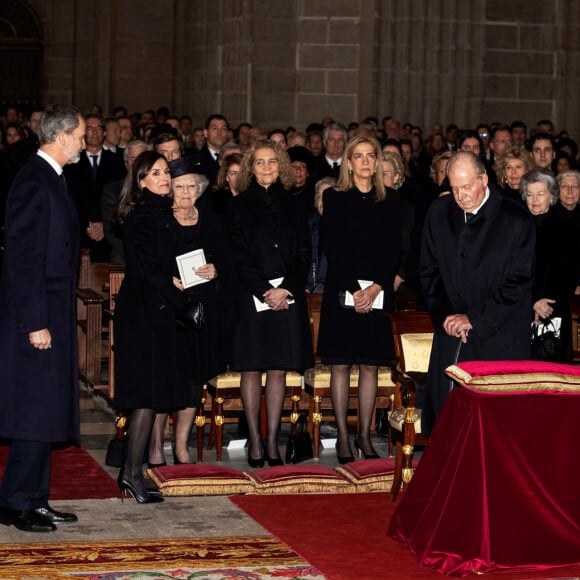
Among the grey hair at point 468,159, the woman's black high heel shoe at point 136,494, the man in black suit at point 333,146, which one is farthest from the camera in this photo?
the man in black suit at point 333,146

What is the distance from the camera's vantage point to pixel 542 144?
11.7 metres

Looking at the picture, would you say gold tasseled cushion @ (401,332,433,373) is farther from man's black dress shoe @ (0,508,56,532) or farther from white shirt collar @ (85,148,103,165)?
white shirt collar @ (85,148,103,165)

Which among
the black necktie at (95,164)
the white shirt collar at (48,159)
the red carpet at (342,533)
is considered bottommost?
the red carpet at (342,533)

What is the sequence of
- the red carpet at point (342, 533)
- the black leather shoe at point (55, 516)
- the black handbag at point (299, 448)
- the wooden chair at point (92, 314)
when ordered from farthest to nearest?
1. the wooden chair at point (92, 314)
2. the black handbag at point (299, 448)
3. the black leather shoe at point (55, 516)
4. the red carpet at point (342, 533)

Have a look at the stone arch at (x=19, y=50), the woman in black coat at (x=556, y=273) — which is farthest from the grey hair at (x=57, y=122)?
the stone arch at (x=19, y=50)

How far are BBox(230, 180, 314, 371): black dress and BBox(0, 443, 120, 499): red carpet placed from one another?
107 centimetres

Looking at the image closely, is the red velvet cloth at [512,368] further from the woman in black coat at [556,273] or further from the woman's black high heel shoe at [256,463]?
the woman's black high heel shoe at [256,463]

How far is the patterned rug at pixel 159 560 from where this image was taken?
6.60m

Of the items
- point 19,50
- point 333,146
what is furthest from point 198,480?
point 19,50

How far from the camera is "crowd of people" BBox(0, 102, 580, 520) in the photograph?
7.84 m

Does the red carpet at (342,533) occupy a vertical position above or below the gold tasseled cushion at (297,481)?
below

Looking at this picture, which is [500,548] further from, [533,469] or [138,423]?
[138,423]

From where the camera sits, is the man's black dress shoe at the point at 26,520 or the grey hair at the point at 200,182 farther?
the grey hair at the point at 200,182

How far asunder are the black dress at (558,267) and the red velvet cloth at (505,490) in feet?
7.23
